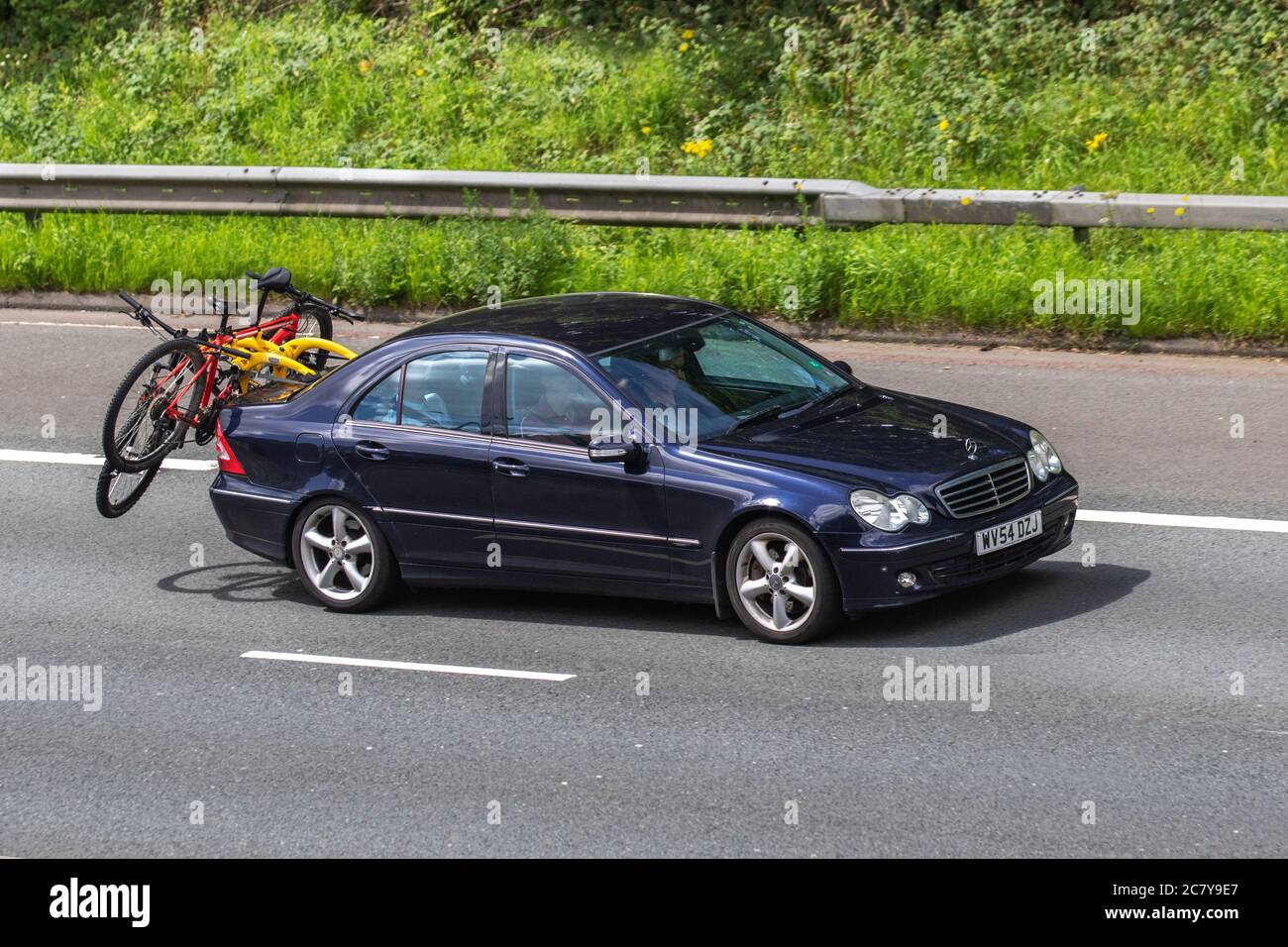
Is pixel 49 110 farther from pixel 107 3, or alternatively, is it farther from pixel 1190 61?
pixel 1190 61

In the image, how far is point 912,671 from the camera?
27.5 ft

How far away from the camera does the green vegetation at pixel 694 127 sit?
15.2 meters

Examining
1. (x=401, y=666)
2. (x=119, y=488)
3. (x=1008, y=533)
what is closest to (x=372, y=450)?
(x=401, y=666)

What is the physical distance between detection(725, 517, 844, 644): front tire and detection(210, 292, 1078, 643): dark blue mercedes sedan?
0.01 metres

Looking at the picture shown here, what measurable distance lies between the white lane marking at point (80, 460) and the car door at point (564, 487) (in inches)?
163

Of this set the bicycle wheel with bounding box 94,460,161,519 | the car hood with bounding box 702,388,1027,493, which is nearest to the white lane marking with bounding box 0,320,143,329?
the bicycle wheel with bounding box 94,460,161,519

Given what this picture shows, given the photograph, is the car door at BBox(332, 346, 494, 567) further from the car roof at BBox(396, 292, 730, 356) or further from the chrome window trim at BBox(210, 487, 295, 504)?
the chrome window trim at BBox(210, 487, 295, 504)

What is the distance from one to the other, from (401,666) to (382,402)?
1.59m

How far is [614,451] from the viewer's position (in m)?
9.11

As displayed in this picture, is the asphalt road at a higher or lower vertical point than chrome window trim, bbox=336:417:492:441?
lower

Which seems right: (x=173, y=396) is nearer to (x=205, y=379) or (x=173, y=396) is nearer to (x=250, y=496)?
(x=205, y=379)

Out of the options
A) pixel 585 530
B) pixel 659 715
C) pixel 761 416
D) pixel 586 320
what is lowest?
pixel 659 715

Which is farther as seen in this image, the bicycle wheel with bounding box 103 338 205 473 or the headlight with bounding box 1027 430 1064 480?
the bicycle wheel with bounding box 103 338 205 473

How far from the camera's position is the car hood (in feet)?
28.8
